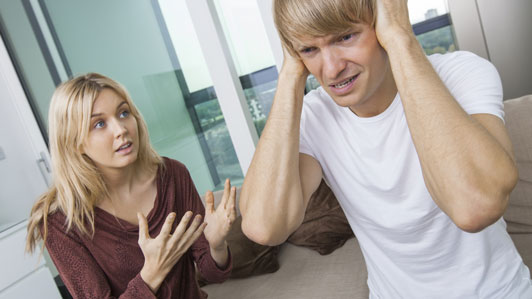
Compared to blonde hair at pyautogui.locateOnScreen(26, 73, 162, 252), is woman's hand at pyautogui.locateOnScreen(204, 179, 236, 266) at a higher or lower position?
lower

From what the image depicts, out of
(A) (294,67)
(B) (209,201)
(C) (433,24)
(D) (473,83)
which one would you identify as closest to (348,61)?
(A) (294,67)

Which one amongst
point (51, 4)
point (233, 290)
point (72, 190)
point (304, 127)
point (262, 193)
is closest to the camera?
point (262, 193)

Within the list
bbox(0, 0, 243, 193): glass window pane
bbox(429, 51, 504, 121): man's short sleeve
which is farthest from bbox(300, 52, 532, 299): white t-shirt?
bbox(0, 0, 243, 193): glass window pane

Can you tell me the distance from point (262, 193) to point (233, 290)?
100cm

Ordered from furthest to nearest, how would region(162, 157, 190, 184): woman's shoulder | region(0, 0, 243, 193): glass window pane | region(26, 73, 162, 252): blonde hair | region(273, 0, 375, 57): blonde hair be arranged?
region(0, 0, 243, 193): glass window pane
region(162, 157, 190, 184): woman's shoulder
region(26, 73, 162, 252): blonde hair
region(273, 0, 375, 57): blonde hair

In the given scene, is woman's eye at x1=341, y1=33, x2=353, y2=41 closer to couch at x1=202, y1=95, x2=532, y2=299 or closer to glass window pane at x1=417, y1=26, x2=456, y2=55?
couch at x1=202, y1=95, x2=532, y2=299

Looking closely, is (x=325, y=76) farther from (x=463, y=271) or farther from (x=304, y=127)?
(x=463, y=271)

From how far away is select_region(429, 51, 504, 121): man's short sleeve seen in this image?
81 centimetres

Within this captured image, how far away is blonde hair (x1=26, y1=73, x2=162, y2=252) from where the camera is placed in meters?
1.32

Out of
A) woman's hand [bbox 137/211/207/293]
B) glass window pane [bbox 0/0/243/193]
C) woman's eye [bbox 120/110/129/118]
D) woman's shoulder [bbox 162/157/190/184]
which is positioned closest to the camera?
woman's hand [bbox 137/211/207/293]

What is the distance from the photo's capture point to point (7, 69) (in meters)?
3.11

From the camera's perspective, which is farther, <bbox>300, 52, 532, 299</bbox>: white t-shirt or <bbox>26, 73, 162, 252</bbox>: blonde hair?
<bbox>26, 73, 162, 252</bbox>: blonde hair

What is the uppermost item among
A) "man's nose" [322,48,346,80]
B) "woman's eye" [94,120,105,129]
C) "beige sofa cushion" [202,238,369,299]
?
"woman's eye" [94,120,105,129]

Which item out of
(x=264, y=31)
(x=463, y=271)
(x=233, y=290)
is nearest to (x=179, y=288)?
(x=233, y=290)
